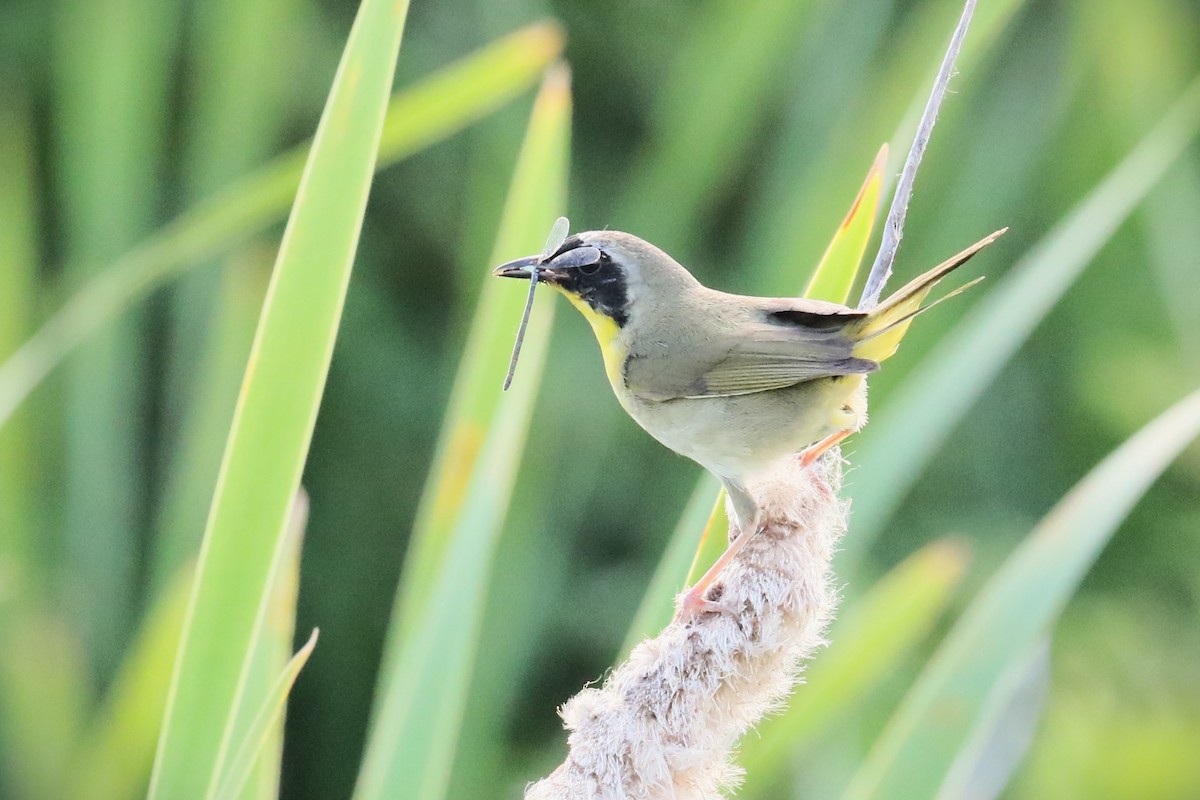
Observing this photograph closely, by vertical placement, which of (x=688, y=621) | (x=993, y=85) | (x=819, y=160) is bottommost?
(x=688, y=621)

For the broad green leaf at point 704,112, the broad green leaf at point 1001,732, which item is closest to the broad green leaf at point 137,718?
the broad green leaf at point 1001,732

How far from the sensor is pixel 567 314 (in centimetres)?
233

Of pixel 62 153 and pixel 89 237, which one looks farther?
pixel 62 153

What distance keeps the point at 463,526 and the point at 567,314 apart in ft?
4.06

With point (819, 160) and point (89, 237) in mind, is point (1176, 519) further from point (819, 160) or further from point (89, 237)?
point (89, 237)

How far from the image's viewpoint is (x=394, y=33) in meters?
1.00

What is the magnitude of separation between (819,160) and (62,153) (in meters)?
1.52

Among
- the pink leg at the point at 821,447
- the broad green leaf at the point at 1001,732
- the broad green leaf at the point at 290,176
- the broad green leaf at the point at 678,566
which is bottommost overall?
the broad green leaf at the point at 1001,732

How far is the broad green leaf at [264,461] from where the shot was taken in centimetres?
95

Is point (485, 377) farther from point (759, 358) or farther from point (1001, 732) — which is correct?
point (1001, 732)

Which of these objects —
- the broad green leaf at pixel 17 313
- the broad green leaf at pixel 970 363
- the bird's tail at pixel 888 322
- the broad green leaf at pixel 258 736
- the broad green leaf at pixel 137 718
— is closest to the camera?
the broad green leaf at pixel 258 736

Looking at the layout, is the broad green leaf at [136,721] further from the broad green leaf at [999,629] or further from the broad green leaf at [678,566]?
the broad green leaf at [999,629]

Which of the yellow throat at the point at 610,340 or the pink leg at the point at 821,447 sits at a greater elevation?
the yellow throat at the point at 610,340

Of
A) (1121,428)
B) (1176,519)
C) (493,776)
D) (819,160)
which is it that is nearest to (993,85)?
(819,160)
